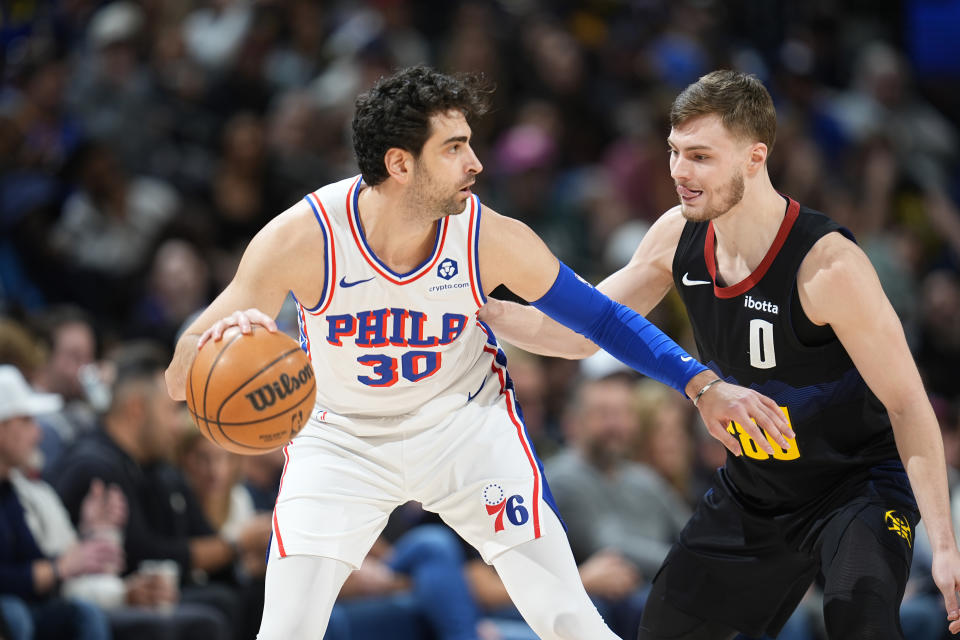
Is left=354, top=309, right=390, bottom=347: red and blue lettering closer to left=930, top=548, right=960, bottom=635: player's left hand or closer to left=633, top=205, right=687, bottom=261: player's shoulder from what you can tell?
left=633, top=205, right=687, bottom=261: player's shoulder

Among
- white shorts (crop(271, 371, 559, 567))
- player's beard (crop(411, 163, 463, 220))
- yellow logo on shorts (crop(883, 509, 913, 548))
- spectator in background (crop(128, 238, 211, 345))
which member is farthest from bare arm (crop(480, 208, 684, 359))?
spectator in background (crop(128, 238, 211, 345))

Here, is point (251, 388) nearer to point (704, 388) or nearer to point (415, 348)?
point (415, 348)

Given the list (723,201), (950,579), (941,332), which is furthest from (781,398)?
(941,332)

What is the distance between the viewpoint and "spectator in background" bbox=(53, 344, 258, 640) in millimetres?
6715

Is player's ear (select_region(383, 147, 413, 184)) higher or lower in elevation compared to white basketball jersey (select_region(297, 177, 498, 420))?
higher

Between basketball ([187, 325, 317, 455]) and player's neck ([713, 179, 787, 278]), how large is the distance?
163cm

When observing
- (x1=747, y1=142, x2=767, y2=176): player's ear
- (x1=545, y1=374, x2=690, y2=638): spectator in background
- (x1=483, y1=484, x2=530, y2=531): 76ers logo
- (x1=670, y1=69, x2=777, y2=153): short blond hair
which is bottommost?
(x1=545, y1=374, x2=690, y2=638): spectator in background

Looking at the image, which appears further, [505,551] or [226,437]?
[505,551]

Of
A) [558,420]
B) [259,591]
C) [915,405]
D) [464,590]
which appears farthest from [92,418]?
[915,405]

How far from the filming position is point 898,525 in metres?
4.21

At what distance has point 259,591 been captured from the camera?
6879mm

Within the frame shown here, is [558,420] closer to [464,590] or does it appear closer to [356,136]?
[464,590]

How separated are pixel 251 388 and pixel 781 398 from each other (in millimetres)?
1845

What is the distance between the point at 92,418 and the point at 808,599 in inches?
180
